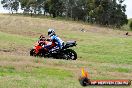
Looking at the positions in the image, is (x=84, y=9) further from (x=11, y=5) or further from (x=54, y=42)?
(x=54, y=42)

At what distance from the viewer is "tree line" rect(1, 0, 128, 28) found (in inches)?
4402

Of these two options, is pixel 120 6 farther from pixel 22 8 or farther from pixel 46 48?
pixel 46 48

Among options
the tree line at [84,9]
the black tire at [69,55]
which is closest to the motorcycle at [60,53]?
the black tire at [69,55]

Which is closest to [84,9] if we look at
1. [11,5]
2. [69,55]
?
[11,5]

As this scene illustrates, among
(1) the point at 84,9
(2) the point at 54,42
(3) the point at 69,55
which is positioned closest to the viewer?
(2) the point at 54,42

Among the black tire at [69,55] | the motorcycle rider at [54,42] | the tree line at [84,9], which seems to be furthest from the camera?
the tree line at [84,9]

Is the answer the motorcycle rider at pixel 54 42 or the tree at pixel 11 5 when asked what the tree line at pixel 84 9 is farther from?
the motorcycle rider at pixel 54 42

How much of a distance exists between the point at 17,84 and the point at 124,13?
355 ft

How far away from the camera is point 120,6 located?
11794 cm

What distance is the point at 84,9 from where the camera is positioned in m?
125

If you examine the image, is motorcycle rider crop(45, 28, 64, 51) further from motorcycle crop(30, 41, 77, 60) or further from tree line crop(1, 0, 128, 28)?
tree line crop(1, 0, 128, 28)

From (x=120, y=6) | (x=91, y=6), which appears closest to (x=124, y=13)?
(x=120, y=6)

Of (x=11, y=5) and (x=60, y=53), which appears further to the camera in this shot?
(x=11, y=5)

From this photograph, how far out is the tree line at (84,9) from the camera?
4402 inches
